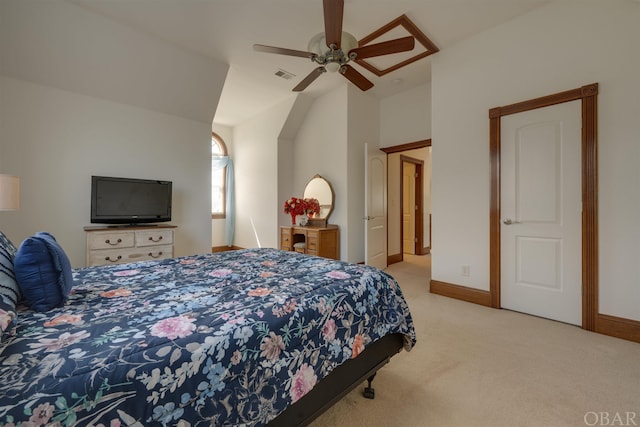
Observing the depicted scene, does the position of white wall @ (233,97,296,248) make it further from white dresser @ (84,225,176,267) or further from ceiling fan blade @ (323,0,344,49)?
ceiling fan blade @ (323,0,344,49)

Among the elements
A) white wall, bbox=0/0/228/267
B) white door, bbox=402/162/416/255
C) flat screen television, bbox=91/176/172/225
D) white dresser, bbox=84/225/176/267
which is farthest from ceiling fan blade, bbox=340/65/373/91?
white door, bbox=402/162/416/255

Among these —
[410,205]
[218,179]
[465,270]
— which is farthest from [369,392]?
[218,179]

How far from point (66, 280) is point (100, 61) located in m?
3.05

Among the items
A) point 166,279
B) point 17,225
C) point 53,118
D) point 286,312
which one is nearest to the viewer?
point 286,312

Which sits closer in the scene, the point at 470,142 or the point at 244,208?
the point at 470,142

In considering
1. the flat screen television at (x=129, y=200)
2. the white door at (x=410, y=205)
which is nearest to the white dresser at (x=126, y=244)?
the flat screen television at (x=129, y=200)

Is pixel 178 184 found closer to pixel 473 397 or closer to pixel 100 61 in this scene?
pixel 100 61

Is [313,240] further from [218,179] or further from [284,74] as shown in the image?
[218,179]

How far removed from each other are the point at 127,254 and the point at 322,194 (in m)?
2.84

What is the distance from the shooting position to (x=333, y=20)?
1925mm

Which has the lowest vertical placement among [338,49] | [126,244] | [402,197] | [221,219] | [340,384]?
[340,384]

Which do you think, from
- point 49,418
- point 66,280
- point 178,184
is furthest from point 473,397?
point 178,184

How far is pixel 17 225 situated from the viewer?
2814 millimetres

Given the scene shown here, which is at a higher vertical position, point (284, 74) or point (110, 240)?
point (284, 74)
